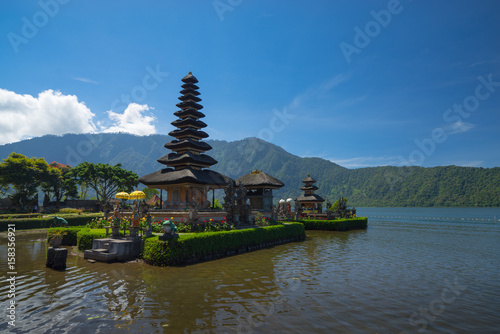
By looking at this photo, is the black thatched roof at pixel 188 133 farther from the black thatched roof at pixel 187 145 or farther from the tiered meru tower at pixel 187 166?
the black thatched roof at pixel 187 145

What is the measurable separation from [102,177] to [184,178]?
1418 inches

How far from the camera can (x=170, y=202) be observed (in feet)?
99.2

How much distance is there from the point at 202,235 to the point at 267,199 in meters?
24.6

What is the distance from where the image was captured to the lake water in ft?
26.7

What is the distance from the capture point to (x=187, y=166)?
30.9m

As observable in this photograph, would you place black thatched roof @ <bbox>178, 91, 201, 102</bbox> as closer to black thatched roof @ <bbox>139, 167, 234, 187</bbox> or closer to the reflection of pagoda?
black thatched roof @ <bbox>139, 167, 234, 187</bbox>

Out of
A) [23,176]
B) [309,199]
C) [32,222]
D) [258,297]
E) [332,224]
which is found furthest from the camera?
[309,199]

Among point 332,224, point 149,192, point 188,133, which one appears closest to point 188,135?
point 188,133

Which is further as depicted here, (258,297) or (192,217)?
(192,217)

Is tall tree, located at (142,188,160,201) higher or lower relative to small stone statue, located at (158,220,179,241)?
higher

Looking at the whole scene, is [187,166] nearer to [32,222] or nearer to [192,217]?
[192,217]

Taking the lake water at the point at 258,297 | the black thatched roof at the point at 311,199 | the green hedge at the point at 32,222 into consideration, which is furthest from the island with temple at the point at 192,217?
the green hedge at the point at 32,222

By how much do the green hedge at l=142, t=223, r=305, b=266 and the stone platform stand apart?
830 millimetres

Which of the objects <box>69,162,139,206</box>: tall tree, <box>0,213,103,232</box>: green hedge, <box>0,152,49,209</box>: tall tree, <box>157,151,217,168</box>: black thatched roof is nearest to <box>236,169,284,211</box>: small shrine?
<box>157,151,217,168</box>: black thatched roof
